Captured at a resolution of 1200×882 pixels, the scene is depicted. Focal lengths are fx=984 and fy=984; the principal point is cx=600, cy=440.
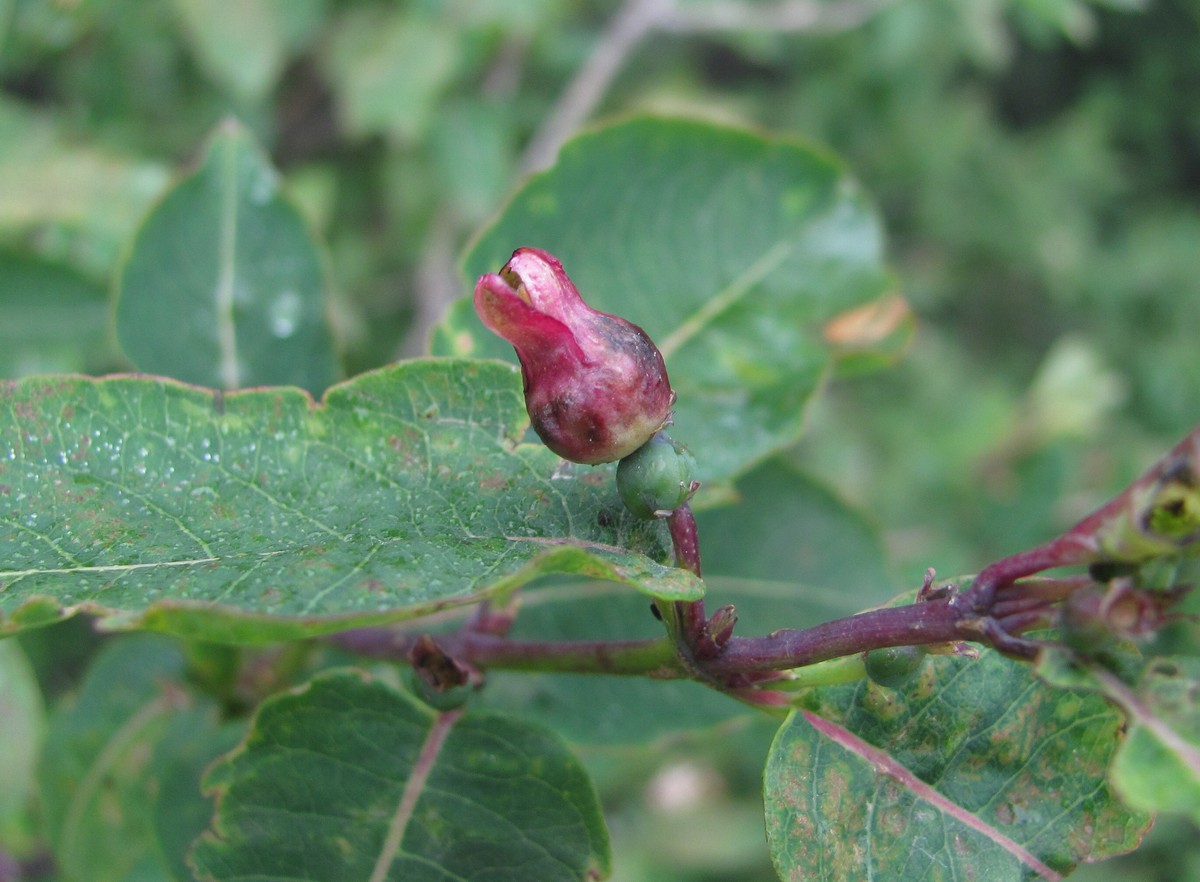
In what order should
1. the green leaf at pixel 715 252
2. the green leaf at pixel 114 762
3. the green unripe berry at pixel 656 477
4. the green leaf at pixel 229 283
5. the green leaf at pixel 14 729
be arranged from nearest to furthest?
the green unripe berry at pixel 656 477, the green leaf at pixel 715 252, the green leaf at pixel 229 283, the green leaf at pixel 114 762, the green leaf at pixel 14 729

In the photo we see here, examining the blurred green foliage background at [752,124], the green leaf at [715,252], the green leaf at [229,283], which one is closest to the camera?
the green leaf at [715,252]

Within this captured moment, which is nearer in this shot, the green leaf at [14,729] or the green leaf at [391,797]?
the green leaf at [391,797]

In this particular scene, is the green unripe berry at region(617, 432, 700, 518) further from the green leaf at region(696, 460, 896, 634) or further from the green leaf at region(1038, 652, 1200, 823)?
the green leaf at region(696, 460, 896, 634)

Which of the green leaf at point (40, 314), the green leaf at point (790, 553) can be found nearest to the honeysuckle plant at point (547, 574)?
the green leaf at point (790, 553)

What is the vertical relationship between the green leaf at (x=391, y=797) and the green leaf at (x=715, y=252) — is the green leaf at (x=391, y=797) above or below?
below

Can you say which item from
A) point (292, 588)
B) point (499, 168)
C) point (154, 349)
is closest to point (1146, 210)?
point (499, 168)

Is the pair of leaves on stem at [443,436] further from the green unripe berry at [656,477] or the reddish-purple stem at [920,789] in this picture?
the reddish-purple stem at [920,789]

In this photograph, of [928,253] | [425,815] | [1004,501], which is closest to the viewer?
[425,815]

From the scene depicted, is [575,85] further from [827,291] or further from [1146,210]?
[1146,210]
